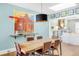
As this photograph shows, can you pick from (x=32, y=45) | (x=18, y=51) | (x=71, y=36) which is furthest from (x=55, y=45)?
(x=18, y=51)

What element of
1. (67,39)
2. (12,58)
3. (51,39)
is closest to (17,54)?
(12,58)

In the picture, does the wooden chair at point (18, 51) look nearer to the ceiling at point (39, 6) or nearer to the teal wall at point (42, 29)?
the teal wall at point (42, 29)

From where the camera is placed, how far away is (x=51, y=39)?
2.47 metres

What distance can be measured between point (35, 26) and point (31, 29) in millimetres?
117

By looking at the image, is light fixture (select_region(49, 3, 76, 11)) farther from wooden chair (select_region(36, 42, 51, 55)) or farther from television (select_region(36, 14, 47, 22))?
wooden chair (select_region(36, 42, 51, 55))

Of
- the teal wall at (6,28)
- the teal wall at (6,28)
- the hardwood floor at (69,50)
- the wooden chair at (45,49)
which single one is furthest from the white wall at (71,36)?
the teal wall at (6,28)

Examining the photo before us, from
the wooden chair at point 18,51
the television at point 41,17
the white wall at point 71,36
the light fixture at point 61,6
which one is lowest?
the wooden chair at point 18,51

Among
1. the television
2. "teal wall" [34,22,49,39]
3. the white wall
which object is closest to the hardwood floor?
the white wall

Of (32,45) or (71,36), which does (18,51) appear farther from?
(71,36)

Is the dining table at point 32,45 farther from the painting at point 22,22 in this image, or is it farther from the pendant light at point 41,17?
the pendant light at point 41,17

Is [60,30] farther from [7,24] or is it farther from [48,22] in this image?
[7,24]

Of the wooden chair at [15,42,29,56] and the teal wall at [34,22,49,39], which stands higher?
the teal wall at [34,22,49,39]

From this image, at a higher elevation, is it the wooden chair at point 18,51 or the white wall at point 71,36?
the white wall at point 71,36

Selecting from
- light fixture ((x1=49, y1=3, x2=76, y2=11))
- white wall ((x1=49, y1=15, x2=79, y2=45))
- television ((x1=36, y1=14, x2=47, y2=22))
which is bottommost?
white wall ((x1=49, y1=15, x2=79, y2=45))
